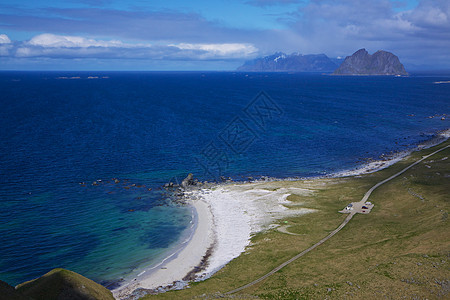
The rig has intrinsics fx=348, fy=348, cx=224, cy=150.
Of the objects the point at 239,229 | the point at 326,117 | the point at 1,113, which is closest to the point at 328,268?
the point at 239,229

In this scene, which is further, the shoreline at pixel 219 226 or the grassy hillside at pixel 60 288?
the shoreline at pixel 219 226

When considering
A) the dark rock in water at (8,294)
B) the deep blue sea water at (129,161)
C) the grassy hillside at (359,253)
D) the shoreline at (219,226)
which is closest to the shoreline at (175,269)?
the shoreline at (219,226)

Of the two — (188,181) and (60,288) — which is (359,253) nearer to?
(60,288)

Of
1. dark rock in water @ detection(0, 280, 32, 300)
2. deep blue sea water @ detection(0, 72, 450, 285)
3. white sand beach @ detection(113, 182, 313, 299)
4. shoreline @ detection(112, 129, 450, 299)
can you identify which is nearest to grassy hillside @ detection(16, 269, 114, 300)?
dark rock in water @ detection(0, 280, 32, 300)

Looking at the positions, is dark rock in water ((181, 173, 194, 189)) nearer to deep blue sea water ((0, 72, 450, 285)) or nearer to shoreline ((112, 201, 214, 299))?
deep blue sea water ((0, 72, 450, 285))

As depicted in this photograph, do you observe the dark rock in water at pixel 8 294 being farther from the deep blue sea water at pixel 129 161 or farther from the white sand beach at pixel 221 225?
the deep blue sea water at pixel 129 161

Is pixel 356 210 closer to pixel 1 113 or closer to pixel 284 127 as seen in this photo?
pixel 284 127
